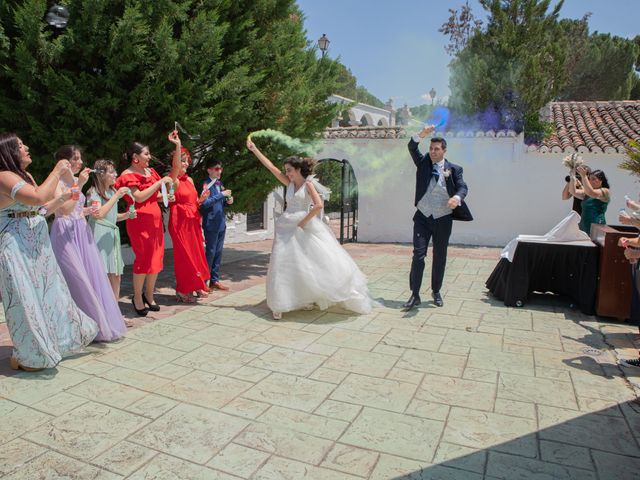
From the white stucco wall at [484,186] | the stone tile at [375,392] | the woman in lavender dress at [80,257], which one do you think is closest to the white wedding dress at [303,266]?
the stone tile at [375,392]

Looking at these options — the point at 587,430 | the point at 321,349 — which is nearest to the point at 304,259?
the point at 321,349

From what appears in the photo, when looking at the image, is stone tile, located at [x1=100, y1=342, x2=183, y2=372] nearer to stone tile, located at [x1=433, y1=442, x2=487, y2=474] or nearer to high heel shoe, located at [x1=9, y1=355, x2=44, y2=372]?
high heel shoe, located at [x1=9, y1=355, x2=44, y2=372]

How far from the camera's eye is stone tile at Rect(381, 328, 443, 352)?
4.87 meters

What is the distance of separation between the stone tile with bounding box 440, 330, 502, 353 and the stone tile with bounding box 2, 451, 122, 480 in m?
3.48

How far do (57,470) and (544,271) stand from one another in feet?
20.1

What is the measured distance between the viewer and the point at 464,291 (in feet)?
24.5

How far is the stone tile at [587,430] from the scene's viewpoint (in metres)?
3.03

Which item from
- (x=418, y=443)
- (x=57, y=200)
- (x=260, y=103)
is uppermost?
(x=260, y=103)

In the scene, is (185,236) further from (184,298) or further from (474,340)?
(474,340)

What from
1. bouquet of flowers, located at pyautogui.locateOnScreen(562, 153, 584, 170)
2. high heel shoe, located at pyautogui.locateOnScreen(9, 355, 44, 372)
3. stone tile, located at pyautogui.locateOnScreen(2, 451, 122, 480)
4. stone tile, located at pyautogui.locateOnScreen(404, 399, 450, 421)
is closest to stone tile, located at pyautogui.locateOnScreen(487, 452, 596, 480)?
stone tile, located at pyautogui.locateOnScreen(404, 399, 450, 421)

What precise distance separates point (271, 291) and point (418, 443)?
295 cm

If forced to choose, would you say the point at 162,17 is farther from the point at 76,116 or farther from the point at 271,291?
the point at 271,291

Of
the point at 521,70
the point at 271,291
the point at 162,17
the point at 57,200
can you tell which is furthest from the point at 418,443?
the point at 521,70

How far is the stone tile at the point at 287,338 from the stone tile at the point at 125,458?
204 centimetres
